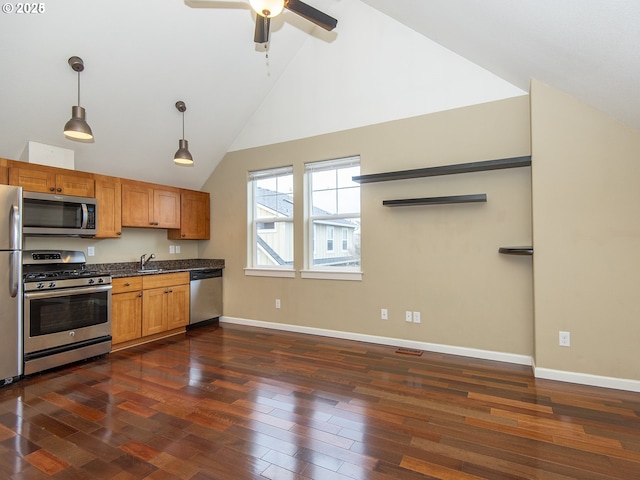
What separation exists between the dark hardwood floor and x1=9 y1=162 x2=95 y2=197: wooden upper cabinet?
6.17ft

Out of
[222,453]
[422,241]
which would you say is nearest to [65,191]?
[222,453]

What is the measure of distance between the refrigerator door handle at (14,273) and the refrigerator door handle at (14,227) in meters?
0.08

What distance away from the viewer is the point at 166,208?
187 inches

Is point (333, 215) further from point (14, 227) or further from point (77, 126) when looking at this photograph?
point (14, 227)

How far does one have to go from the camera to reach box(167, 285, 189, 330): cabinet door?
4.37 m

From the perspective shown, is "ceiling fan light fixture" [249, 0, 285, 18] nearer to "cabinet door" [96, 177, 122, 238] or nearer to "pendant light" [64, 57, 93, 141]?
"pendant light" [64, 57, 93, 141]

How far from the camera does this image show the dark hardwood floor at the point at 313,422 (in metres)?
1.80

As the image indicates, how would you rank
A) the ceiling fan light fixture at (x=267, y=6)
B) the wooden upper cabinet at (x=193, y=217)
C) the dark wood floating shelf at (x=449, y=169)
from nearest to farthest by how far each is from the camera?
1. the ceiling fan light fixture at (x=267, y=6)
2. the dark wood floating shelf at (x=449, y=169)
3. the wooden upper cabinet at (x=193, y=217)

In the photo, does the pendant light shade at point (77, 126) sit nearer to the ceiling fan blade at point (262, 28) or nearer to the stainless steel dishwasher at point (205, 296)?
the ceiling fan blade at point (262, 28)

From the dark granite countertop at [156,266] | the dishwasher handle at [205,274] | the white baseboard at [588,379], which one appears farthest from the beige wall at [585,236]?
the dark granite countertop at [156,266]

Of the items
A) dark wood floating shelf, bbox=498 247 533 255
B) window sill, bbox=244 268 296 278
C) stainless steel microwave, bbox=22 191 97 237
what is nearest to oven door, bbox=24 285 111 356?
stainless steel microwave, bbox=22 191 97 237

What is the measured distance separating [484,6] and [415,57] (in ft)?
4.57

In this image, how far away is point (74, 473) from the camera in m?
1.77

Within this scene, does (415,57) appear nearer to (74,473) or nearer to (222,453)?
(222,453)
